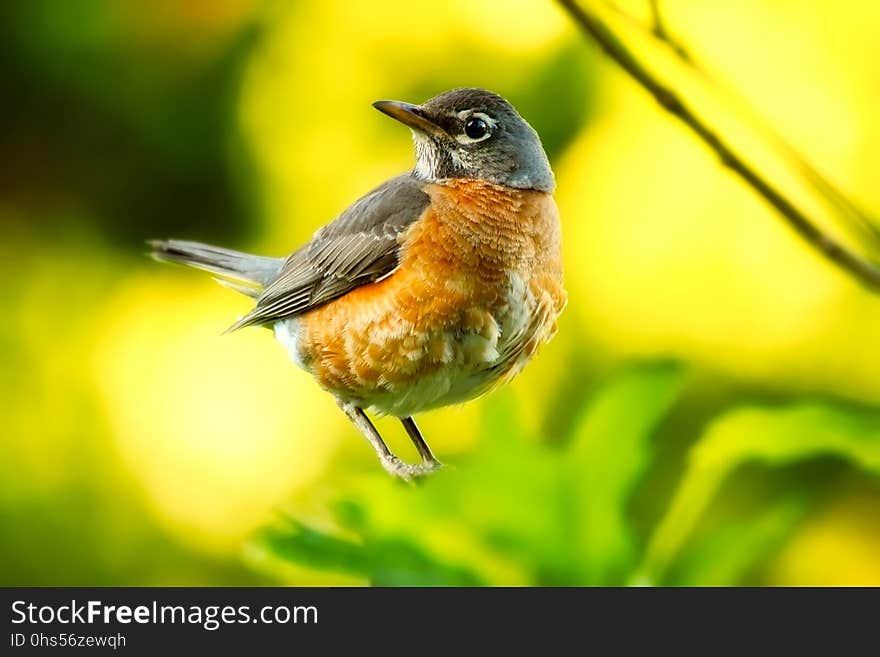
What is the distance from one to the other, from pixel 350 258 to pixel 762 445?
1856 millimetres

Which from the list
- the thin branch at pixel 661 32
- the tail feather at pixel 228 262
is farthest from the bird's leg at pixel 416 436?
the thin branch at pixel 661 32

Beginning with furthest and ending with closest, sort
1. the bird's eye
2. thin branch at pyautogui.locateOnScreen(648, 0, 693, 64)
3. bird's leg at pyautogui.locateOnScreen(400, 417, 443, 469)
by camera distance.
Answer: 1. bird's leg at pyautogui.locateOnScreen(400, 417, 443, 469)
2. the bird's eye
3. thin branch at pyautogui.locateOnScreen(648, 0, 693, 64)

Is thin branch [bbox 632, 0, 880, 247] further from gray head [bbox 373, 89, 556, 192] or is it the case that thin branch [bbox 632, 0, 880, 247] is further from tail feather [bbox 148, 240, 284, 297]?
tail feather [bbox 148, 240, 284, 297]

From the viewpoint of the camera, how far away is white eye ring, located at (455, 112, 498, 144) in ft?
9.22

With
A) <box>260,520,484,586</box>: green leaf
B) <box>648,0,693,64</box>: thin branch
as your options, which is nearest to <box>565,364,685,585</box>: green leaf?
<box>260,520,484,586</box>: green leaf

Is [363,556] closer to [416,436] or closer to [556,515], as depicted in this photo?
[556,515]

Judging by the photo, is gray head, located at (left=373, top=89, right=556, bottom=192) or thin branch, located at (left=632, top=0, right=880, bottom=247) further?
gray head, located at (left=373, top=89, right=556, bottom=192)

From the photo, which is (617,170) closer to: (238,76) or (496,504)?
(238,76)


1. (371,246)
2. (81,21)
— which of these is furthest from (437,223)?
(81,21)

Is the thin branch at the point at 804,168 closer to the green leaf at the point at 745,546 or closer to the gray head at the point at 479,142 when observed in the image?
the green leaf at the point at 745,546

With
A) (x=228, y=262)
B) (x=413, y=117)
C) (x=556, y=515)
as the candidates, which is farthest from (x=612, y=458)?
(x=228, y=262)

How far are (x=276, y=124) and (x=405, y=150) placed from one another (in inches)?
23.4

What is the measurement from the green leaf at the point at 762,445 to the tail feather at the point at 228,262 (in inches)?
70.6

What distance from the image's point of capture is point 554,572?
1.49 metres
